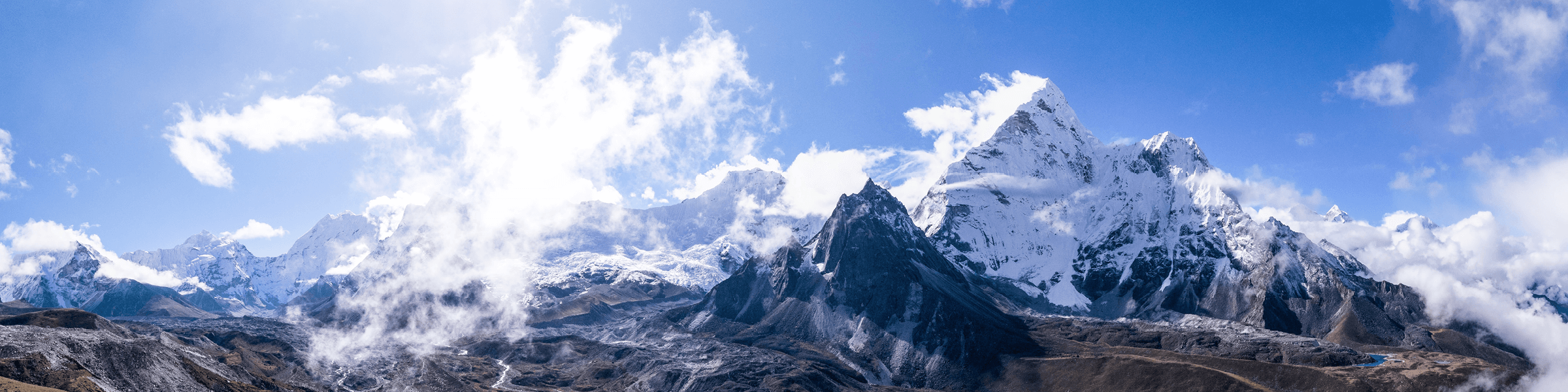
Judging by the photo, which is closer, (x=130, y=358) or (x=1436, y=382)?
(x=130, y=358)

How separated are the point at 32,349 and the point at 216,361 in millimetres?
53057

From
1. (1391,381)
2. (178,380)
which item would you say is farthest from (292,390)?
(1391,381)

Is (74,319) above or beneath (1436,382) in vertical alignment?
above

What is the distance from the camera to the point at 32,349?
14300 centimetres

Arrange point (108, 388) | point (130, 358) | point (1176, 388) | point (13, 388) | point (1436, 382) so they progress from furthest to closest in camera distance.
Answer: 1. point (1176, 388)
2. point (1436, 382)
3. point (130, 358)
4. point (108, 388)
5. point (13, 388)

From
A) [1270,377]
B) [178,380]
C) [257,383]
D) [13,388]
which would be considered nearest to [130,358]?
[178,380]

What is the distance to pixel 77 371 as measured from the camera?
468 feet

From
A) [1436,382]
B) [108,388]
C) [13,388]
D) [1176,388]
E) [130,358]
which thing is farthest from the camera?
[1176,388]

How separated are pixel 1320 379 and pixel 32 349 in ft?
964

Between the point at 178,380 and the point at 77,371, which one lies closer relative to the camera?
the point at 77,371

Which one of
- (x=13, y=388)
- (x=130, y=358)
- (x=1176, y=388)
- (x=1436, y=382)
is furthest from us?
(x=1176, y=388)

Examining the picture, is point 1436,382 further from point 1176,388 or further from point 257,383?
point 257,383

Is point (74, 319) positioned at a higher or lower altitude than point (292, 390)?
higher

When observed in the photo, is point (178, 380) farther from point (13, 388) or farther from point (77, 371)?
point (13, 388)
